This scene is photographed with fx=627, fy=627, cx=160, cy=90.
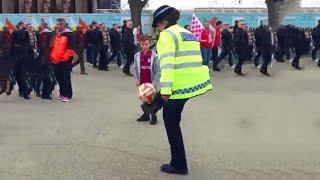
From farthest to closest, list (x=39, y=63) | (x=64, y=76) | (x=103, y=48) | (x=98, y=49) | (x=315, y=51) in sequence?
(x=315, y=51) → (x=98, y=49) → (x=103, y=48) → (x=39, y=63) → (x=64, y=76)

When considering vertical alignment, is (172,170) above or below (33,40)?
below

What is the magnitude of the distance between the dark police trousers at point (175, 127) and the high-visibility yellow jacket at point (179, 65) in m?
0.14

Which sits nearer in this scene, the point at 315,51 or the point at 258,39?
the point at 258,39

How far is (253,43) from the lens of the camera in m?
20.3

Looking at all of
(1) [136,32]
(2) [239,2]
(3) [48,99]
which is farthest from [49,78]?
(2) [239,2]

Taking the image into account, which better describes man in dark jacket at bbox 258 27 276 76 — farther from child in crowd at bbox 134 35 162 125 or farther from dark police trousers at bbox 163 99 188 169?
dark police trousers at bbox 163 99 188 169

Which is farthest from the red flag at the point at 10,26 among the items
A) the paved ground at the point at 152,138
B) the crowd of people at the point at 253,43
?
the crowd of people at the point at 253,43

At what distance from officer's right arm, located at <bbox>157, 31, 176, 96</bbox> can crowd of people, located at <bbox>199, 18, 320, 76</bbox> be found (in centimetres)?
1193

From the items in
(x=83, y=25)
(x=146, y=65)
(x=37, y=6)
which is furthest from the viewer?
(x=37, y=6)

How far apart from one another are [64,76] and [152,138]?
15.3ft

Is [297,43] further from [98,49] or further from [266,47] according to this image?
[98,49]

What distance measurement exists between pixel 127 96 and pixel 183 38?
7.40m

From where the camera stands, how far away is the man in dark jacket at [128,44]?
18531mm

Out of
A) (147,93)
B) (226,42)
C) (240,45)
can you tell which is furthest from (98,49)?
(147,93)
